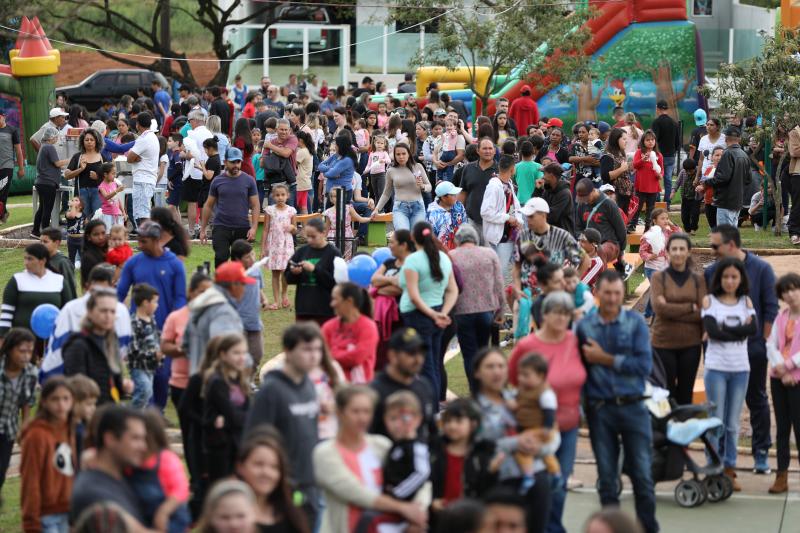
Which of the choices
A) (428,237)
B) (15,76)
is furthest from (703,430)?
(15,76)

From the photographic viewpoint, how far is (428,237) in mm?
11180

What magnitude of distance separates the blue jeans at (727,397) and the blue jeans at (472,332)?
2.03 m

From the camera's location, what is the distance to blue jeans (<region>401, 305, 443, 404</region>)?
11.2 meters

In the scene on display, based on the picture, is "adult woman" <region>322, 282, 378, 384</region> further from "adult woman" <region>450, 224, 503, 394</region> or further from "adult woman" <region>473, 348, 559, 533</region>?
"adult woman" <region>450, 224, 503, 394</region>

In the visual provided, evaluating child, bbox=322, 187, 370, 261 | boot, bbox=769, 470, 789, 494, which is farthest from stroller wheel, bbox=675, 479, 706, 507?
child, bbox=322, 187, 370, 261

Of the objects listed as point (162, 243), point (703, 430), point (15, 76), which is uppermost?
point (15, 76)

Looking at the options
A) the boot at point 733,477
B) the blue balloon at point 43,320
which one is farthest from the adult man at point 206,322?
the boot at point 733,477

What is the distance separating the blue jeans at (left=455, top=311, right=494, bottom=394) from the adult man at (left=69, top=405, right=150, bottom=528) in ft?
16.4

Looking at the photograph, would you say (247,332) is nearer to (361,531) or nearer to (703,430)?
(703,430)

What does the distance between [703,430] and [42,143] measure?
13.6m

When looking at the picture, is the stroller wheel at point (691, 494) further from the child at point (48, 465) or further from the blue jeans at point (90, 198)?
the blue jeans at point (90, 198)

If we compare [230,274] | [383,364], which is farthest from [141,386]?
[383,364]

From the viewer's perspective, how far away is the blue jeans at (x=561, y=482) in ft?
27.9

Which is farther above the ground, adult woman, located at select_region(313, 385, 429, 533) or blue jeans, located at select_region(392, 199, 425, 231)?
blue jeans, located at select_region(392, 199, 425, 231)
